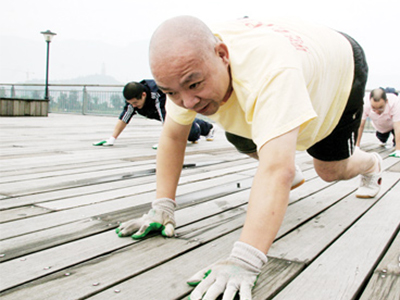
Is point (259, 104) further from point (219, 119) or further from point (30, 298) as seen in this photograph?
point (30, 298)

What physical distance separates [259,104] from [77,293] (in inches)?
27.9

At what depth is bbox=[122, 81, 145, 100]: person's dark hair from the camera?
195 inches

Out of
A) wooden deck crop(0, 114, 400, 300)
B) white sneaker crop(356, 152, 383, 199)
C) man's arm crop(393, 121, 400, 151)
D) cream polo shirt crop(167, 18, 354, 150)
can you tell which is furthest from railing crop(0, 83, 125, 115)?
cream polo shirt crop(167, 18, 354, 150)

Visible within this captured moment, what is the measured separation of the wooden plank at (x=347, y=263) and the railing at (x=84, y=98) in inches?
429

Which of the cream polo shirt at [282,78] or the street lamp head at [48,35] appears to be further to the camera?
the street lamp head at [48,35]

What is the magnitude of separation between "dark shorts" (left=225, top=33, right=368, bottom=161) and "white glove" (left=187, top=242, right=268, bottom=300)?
38.8 inches

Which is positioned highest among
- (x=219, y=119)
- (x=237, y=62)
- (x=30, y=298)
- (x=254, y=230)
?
(x=237, y=62)

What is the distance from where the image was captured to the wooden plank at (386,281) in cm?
116

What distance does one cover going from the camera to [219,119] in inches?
63.0

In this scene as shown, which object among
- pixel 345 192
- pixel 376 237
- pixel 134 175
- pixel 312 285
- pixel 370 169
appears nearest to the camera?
pixel 312 285

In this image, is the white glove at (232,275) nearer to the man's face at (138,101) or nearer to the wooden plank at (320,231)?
the wooden plank at (320,231)

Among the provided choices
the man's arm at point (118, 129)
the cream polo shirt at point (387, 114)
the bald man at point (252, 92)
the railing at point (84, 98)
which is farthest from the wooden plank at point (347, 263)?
the railing at point (84, 98)

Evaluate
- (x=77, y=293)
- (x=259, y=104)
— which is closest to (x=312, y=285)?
(x=259, y=104)

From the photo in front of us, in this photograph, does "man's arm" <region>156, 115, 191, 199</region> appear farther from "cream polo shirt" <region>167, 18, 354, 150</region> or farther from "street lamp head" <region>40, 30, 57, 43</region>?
"street lamp head" <region>40, 30, 57, 43</region>
